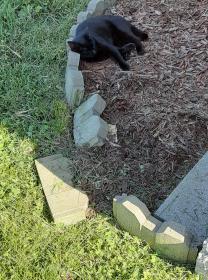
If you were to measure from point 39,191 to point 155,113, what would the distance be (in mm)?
1171

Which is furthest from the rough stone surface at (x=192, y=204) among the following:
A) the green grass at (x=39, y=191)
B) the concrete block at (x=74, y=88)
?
the concrete block at (x=74, y=88)

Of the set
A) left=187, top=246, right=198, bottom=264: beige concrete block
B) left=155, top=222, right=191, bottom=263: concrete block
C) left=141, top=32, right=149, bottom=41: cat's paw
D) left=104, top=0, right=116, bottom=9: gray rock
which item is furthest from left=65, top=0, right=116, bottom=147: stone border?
left=187, top=246, right=198, bottom=264: beige concrete block

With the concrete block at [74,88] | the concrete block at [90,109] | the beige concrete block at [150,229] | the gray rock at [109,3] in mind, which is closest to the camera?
the beige concrete block at [150,229]

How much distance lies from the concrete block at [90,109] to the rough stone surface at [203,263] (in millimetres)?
1568

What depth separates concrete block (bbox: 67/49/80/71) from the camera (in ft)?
14.7

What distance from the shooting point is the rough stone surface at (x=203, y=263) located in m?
2.86

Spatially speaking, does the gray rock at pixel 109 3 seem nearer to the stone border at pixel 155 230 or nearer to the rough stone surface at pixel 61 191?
the rough stone surface at pixel 61 191

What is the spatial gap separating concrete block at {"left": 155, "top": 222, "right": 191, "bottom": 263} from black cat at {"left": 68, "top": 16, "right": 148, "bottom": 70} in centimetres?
199

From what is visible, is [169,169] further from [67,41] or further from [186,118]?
[67,41]

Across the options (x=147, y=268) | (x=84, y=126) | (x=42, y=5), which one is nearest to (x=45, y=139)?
(x=84, y=126)

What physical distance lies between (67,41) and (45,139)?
1.21 m

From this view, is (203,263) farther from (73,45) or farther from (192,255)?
(73,45)

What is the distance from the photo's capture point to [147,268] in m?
3.10

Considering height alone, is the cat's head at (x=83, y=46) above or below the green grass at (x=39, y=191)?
above
